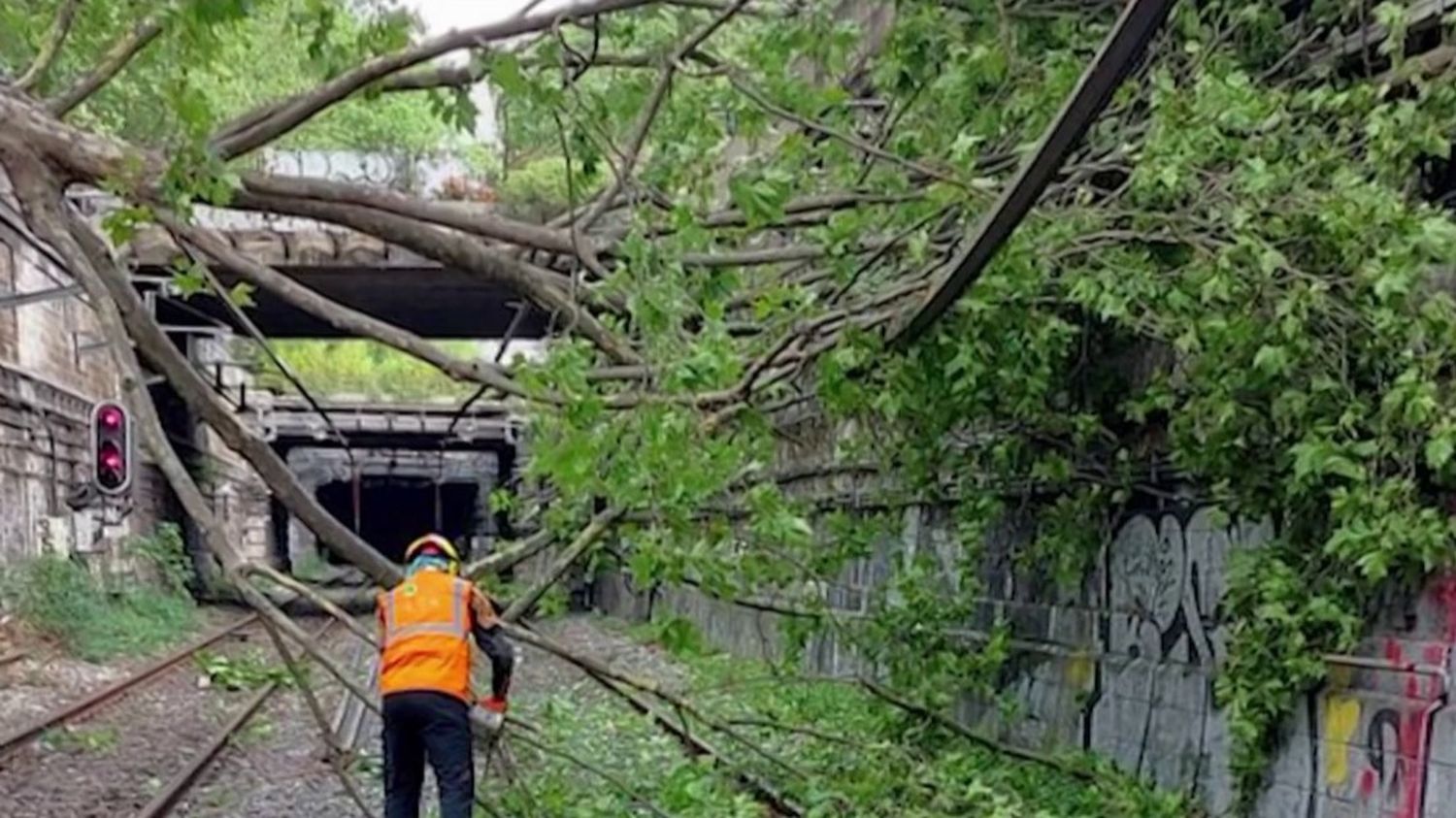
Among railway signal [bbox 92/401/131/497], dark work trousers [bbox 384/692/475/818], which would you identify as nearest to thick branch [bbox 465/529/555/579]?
dark work trousers [bbox 384/692/475/818]

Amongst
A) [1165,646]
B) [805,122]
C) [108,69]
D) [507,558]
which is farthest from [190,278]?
[1165,646]

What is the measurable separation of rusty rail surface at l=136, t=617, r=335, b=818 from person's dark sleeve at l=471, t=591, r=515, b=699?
8.00ft

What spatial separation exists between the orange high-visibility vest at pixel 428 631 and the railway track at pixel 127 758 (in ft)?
9.71

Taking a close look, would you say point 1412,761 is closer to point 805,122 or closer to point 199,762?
point 805,122

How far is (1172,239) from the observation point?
6.44 metres

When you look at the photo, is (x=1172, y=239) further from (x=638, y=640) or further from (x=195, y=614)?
(x=195, y=614)

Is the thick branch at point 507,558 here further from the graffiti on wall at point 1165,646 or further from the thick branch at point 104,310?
the graffiti on wall at point 1165,646

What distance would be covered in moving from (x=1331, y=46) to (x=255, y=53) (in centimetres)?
1982

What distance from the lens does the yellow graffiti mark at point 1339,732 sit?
5965 mm

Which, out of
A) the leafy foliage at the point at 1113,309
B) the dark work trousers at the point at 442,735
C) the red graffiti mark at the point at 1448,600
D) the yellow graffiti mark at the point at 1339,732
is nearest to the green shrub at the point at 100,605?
the dark work trousers at the point at 442,735

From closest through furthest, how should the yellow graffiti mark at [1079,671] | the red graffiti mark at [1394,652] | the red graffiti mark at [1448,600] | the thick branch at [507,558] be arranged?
the red graffiti mark at [1448,600] < the red graffiti mark at [1394,652] < the thick branch at [507,558] < the yellow graffiti mark at [1079,671]

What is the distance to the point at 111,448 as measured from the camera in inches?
546

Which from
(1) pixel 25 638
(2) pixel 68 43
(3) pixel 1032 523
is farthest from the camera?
(1) pixel 25 638

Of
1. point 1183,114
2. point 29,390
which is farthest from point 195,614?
point 1183,114
